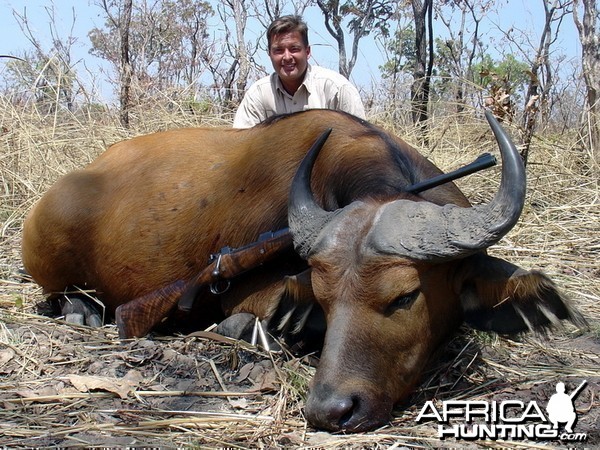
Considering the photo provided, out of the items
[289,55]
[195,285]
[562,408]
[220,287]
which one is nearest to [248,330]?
[220,287]

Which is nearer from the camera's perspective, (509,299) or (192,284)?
(509,299)

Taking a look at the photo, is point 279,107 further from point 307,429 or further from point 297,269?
point 307,429

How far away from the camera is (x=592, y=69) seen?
863 cm

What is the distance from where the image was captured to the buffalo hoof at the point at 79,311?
Result: 4.88 metres

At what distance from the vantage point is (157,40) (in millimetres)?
30797

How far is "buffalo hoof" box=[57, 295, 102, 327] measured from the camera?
192 inches

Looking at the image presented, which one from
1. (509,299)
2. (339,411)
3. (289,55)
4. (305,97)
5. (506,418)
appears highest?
(289,55)

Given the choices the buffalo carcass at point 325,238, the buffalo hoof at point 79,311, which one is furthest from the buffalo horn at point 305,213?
the buffalo hoof at point 79,311

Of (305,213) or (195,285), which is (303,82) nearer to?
(195,285)

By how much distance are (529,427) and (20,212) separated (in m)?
5.85

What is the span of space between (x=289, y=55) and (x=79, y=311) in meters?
3.07

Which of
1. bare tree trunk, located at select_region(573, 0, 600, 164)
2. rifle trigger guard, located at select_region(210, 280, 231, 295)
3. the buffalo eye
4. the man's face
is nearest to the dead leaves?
rifle trigger guard, located at select_region(210, 280, 231, 295)

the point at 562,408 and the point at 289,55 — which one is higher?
the point at 289,55

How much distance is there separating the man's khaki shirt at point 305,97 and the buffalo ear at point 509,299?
3668 millimetres
